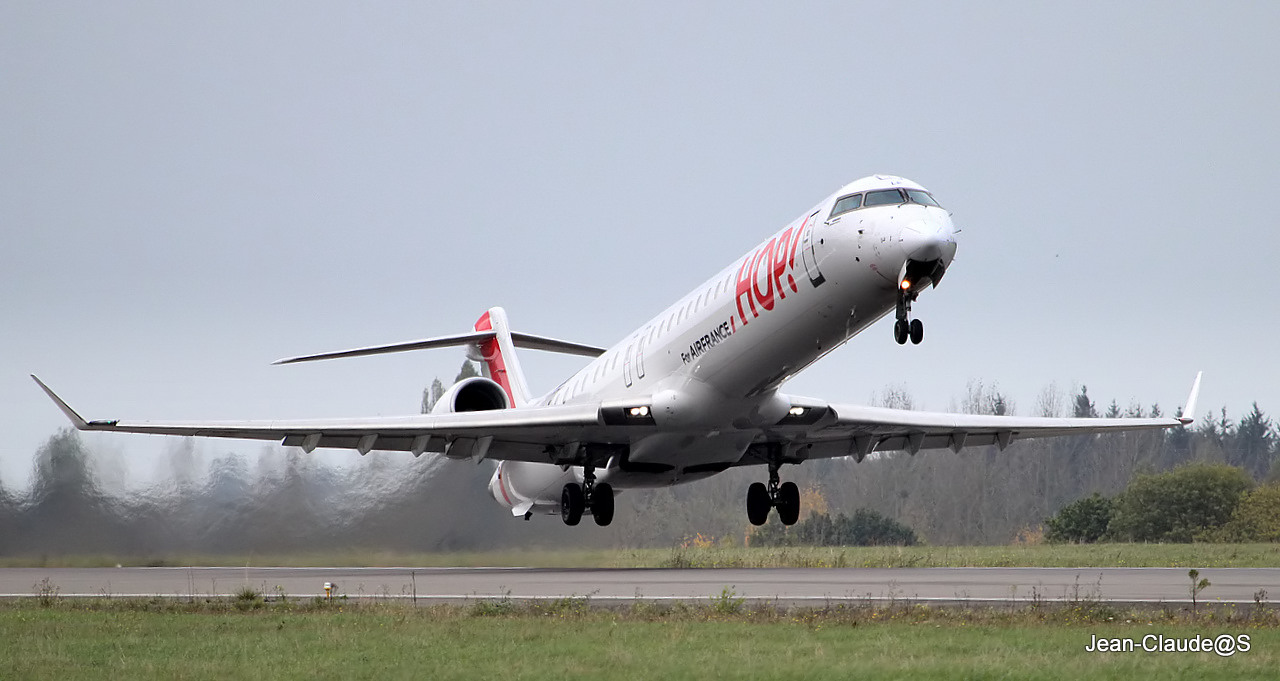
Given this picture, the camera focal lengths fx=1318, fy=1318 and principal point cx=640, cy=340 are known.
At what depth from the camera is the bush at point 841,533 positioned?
44969 mm

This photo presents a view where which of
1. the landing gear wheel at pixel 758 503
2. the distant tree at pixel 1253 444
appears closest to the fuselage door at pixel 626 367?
the landing gear wheel at pixel 758 503

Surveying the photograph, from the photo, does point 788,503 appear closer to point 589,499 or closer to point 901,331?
point 589,499

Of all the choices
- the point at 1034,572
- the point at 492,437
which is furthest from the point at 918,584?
the point at 492,437

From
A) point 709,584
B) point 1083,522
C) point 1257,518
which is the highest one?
point 709,584

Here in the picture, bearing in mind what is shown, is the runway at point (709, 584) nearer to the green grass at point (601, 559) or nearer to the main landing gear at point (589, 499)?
the green grass at point (601, 559)

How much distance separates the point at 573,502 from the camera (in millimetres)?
27078

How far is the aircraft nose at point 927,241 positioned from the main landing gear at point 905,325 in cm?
71

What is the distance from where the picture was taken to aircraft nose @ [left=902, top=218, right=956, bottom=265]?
18703 millimetres

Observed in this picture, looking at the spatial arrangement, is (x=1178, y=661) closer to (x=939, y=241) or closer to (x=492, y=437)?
(x=939, y=241)

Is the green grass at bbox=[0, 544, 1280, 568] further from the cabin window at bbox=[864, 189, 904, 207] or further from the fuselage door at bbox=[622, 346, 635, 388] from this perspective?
the cabin window at bbox=[864, 189, 904, 207]

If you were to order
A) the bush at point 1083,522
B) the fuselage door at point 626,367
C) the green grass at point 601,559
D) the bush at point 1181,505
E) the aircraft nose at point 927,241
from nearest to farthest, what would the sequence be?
the aircraft nose at point 927,241, the fuselage door at point 626,367, the green grass at point 601,559, the bush at point 1181,505, the bush at point 1083,522

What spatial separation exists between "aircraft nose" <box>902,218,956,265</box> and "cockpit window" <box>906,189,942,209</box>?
59 centimetres

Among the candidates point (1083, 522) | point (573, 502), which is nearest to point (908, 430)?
point (573, 502)

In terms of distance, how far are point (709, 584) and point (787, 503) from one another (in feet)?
22.2
